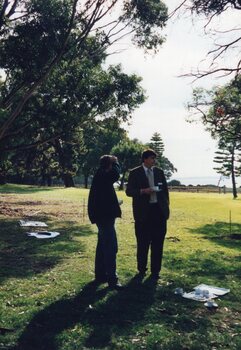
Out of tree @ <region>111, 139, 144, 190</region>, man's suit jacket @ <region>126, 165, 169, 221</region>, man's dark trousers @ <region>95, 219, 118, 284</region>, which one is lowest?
man's dark trousers @ <region>95, 219, 118, 284</region>

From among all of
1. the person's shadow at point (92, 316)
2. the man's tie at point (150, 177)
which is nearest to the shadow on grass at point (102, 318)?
the person's shadow at point (92, 316)

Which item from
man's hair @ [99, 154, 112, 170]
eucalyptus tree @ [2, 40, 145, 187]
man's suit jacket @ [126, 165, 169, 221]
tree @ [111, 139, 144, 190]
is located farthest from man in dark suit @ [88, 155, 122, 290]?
tree @ [111, 139, 144, 190]

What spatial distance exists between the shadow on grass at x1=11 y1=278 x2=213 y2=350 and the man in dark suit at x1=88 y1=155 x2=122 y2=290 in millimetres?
543

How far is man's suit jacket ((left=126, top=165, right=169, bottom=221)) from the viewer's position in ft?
27.7

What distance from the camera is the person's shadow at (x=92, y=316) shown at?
5375 millimetres

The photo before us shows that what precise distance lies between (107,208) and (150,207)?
120 centimetres

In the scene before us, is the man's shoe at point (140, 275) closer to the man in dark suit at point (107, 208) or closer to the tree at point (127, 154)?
the man in dark suit at point (107, 208)

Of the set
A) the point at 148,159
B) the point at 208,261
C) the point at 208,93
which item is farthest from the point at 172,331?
the point at 208,93

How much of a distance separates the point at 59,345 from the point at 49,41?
15747 mm

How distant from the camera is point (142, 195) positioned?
850 centimetres

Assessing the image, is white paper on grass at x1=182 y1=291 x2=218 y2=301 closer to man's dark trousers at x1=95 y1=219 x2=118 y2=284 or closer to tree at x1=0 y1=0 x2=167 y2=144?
man's dark trousers at x1=95 y1=219 x2=118 y2=284

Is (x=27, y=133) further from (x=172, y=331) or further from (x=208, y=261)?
(x=172, y=331)

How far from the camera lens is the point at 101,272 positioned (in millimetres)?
8250

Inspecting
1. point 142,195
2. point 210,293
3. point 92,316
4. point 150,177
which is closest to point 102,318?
point 92,316
